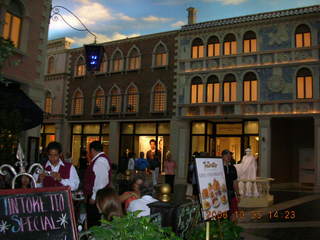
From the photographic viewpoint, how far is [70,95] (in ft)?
96.9

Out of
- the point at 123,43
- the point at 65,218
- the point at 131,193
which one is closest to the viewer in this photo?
the point at 65,218

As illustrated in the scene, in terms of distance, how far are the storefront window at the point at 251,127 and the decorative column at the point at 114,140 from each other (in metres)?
9.60

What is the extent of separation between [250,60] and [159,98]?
6.80 m

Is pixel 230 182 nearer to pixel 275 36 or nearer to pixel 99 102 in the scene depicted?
pixel 275 36

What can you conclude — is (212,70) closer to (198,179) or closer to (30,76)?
(30,76)

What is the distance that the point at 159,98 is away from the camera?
985 inches

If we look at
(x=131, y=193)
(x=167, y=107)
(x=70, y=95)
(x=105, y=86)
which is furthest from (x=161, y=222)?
(x=70, y=95)

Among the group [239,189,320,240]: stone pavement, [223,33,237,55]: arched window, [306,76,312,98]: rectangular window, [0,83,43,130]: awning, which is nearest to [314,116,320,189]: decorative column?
[306,76,312,98]: rectangular window

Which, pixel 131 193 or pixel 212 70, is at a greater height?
pixel 212 70

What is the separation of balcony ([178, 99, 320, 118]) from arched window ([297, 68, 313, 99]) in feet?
1.59

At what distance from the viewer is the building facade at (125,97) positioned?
25000 mm

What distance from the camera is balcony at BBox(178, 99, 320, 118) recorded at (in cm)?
1984

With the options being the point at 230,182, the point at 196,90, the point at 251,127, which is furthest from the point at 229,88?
the point at 230,182

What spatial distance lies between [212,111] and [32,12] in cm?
1334
